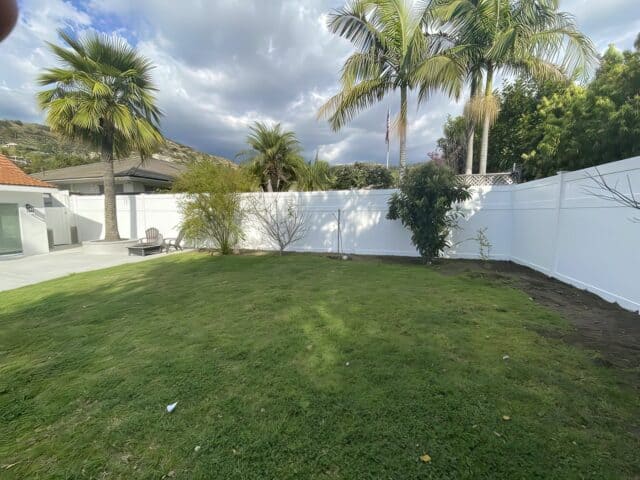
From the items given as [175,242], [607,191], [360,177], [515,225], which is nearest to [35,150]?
[175,242]

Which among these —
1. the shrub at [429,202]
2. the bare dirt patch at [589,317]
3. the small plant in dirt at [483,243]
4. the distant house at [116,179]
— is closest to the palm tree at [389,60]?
the shrub at [429,202]

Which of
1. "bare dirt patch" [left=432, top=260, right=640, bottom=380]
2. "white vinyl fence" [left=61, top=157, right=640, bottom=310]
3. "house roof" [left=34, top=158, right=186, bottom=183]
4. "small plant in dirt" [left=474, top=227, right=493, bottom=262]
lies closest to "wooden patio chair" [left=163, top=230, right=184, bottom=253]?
"white vinyl fence" [left=61, top=157, right=640, bottom=310]

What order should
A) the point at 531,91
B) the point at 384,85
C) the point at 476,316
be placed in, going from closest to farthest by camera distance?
the point at 476,316, the point at 384,85, the point at 531,91

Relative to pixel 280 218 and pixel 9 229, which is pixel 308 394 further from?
pixel 9 229

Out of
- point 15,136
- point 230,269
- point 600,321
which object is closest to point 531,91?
point 600,321

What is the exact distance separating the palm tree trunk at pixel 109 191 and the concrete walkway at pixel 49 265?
3.94 feet


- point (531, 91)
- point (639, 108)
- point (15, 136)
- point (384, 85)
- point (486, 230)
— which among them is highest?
point (15, 136)

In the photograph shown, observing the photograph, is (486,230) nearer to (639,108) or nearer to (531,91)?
(639,108)

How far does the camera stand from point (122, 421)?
2.14m

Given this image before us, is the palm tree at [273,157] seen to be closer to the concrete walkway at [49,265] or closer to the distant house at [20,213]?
the concrete walkway at [49,265]

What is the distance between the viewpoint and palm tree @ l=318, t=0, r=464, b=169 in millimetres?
8016

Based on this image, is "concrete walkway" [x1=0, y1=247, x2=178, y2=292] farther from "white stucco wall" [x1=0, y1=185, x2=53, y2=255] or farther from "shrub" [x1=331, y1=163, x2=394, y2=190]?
"shrub" [x1=331, y1=163, x2=394, y2=190]

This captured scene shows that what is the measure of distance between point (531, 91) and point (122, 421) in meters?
17.6

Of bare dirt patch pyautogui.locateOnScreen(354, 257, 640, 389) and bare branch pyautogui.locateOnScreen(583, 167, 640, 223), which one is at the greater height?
bare branch pyautogui.locateOnScreen(583, 167, 640, 223)
